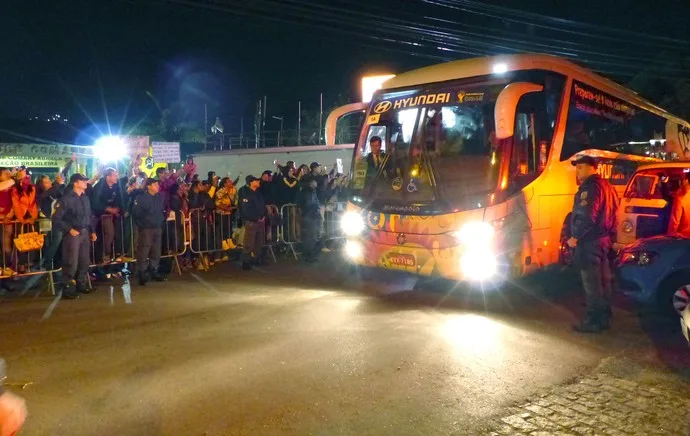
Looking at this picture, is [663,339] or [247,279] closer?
[663,339]

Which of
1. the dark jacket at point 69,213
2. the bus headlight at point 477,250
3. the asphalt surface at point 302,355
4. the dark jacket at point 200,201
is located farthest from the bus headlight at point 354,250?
the dark jacket at point 69,213

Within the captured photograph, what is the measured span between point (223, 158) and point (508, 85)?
20853mm

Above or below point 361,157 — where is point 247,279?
below

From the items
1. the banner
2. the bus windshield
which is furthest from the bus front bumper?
the banner

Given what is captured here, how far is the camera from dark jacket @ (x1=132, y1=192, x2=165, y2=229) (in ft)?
33.9

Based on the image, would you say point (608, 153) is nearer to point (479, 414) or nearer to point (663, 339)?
point (663, 339)

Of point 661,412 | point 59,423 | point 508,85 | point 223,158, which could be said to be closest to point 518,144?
point 508,85

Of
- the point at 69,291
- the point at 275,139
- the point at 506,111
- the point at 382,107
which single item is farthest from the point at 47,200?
the point at 275,139

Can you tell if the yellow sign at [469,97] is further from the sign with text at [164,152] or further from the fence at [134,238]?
the sign with text at [164,152]

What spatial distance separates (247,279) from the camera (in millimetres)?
11156

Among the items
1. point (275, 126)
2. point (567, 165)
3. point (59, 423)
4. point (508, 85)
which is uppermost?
point (275, 126)

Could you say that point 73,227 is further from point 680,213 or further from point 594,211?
point 680,213

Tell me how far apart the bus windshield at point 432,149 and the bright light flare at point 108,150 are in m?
16.0

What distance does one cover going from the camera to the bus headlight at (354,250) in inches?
383
